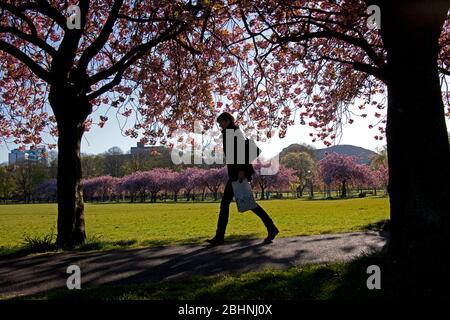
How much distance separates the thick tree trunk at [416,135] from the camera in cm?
456

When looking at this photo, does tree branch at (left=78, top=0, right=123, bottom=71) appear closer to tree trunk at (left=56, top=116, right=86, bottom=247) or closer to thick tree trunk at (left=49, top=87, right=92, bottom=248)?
thick tree trunk at (left=49, top=87, right=92, bottom=248)

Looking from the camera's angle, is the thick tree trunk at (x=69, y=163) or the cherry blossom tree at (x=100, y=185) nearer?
the thick tree trunk at (x=69, y=163)

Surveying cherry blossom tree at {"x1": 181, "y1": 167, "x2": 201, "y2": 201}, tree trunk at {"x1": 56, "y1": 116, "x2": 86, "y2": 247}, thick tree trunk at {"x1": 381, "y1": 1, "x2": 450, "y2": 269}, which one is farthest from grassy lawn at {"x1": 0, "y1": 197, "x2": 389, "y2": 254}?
cherry blossom tree at {"x1": 181, "y1": 167, "x2": 201, "y2": 201}

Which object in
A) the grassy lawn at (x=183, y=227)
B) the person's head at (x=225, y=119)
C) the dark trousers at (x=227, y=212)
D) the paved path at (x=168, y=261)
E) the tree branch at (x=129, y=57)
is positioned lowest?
the grassy lawn at (x=183, y=227)

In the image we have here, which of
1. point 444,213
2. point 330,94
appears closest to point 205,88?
point 330,94

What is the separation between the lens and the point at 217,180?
9225 centimetres

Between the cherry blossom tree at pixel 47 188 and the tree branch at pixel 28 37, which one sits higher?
the tree branch at pixel 28 37

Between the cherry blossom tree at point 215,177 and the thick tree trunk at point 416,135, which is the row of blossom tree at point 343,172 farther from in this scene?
the thick tree trunk at point 416,135

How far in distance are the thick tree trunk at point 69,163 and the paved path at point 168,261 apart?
1.96 metres

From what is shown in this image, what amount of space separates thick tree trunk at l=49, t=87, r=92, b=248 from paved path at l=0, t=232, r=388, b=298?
1.96 metres

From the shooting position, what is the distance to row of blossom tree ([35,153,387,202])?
83.9m

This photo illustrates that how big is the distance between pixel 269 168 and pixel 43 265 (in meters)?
73.6

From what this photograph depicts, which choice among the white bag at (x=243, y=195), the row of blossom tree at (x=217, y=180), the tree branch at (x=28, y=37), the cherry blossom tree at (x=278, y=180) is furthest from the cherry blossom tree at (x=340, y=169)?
the white bag at (x=243, y=195)
